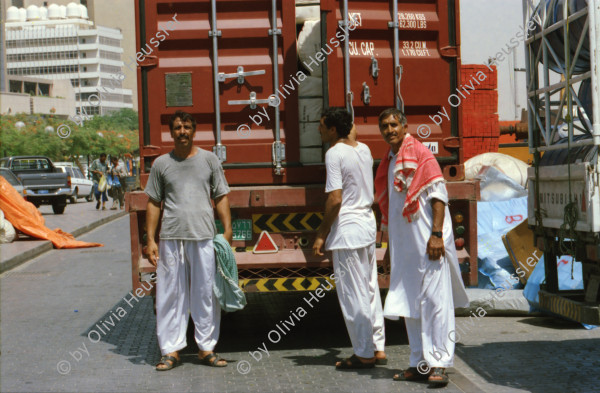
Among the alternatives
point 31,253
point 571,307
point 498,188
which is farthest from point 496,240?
point 31,253

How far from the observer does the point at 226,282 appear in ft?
22.3

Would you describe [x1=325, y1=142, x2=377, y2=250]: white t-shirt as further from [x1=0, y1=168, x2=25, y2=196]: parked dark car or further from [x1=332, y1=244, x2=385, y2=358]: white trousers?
[x1=0, y1=168, x2=25, y2=196]: parked dark car

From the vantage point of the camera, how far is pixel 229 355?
7238 mm

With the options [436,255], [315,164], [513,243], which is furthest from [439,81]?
[513,243]

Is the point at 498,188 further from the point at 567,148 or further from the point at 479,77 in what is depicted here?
the point at 567,148

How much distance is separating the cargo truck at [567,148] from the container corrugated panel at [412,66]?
842 millimetres

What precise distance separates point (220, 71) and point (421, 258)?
7.94 ft

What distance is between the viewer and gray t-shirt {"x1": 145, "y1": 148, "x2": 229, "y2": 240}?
6.74m

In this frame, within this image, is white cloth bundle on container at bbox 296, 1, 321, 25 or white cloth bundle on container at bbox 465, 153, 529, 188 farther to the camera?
white cloth bundle on container at bbox 465, 153, 529, 188

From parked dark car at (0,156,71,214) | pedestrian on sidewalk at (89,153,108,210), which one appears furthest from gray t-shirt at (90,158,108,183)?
parked dark car at (0,156,71,214)

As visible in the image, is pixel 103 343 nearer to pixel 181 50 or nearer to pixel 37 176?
pixel 181 50

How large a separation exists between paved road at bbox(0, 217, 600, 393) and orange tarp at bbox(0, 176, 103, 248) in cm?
785

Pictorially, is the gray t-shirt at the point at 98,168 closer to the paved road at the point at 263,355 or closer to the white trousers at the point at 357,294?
the paved road at the point at 263,355

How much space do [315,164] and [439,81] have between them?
1255 millimetres
